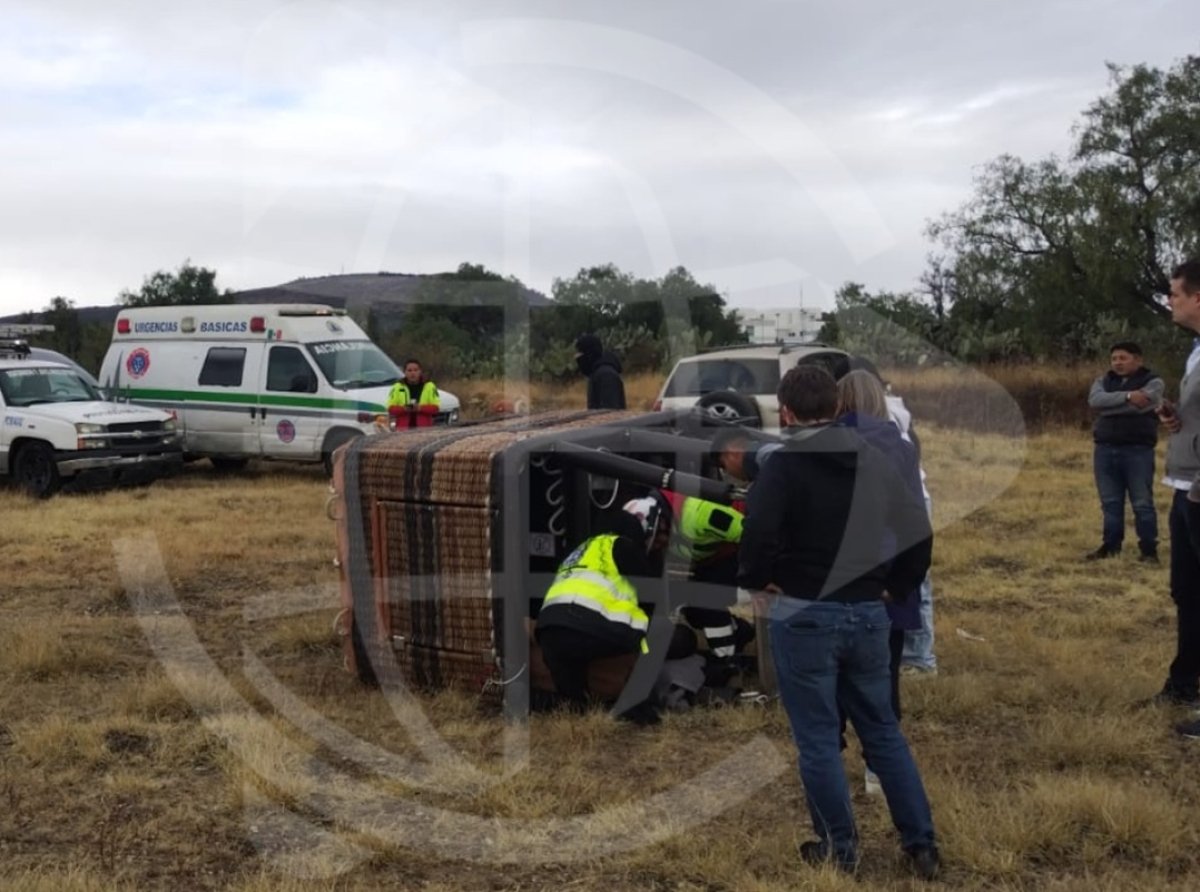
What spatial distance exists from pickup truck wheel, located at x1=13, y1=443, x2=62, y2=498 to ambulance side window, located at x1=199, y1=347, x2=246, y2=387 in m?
2.46

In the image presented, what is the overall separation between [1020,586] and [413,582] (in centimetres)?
489

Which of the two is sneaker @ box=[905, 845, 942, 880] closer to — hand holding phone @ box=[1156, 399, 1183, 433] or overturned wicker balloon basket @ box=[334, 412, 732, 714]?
overturned wicker balloon basket @ box=[334, 412, 732, 714]

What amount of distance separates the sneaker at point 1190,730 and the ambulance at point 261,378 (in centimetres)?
1043

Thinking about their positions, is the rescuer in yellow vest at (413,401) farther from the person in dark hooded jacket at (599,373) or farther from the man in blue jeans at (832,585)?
the man in blue jeans at (832,585)

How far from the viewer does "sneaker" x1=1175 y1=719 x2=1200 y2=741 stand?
5.21m

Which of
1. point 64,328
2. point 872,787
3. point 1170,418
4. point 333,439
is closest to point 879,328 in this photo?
point 333,439

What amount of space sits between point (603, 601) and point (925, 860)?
6.15 feet

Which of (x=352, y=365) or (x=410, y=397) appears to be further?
(x=352, y=365)

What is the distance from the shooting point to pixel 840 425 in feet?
13.0

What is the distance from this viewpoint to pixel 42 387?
606 inches

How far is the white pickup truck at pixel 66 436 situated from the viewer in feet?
47.5

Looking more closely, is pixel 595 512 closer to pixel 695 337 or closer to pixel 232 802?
pixel 232 802

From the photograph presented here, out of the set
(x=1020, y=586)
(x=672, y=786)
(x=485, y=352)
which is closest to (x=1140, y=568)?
(x=1020, y=586)

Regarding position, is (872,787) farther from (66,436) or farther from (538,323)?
(538,323)
